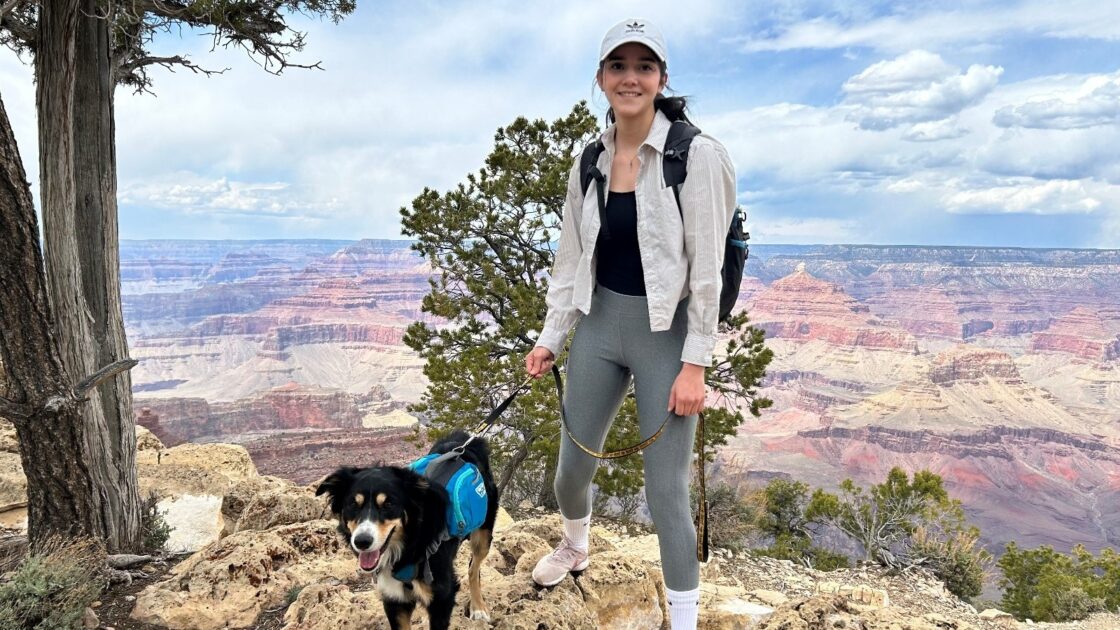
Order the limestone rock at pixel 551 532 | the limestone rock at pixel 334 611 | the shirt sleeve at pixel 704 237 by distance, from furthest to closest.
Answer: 1. the limestone rock at pixel 551 532
2. the limestone rock at pixel 334 611
3. the shirt sleeve at pixel 704 237

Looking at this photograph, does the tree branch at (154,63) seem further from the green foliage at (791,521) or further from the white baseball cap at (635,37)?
the green foliage at (791,521)

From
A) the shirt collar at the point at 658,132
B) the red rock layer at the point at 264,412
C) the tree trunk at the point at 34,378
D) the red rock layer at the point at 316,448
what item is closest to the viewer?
the shirt collar at the point at 658,132

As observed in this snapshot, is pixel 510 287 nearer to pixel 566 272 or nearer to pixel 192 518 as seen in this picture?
pixel 192 518

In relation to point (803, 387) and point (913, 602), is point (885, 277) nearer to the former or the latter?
point (803, 387)

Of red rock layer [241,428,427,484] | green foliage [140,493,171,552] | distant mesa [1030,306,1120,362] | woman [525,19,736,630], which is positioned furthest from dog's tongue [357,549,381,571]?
distant mesa [1030,306,1120,362]

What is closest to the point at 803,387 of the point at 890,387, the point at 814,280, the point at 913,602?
the point at 890,387

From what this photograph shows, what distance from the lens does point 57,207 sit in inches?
173

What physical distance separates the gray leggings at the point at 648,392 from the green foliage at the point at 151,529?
394 cm

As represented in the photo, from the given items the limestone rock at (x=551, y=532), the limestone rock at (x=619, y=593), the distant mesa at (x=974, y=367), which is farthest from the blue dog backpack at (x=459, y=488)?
the distant mesa at (x=974, y=367)

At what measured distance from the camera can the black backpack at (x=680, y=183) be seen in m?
2.15

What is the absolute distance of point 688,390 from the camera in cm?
216

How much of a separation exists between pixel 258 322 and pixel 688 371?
136310 mm

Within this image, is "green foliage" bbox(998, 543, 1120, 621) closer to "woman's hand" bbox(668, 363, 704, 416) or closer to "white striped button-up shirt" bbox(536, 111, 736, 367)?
"woman's hand" bbox(668, 363, 704, 416)

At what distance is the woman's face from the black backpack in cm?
14
